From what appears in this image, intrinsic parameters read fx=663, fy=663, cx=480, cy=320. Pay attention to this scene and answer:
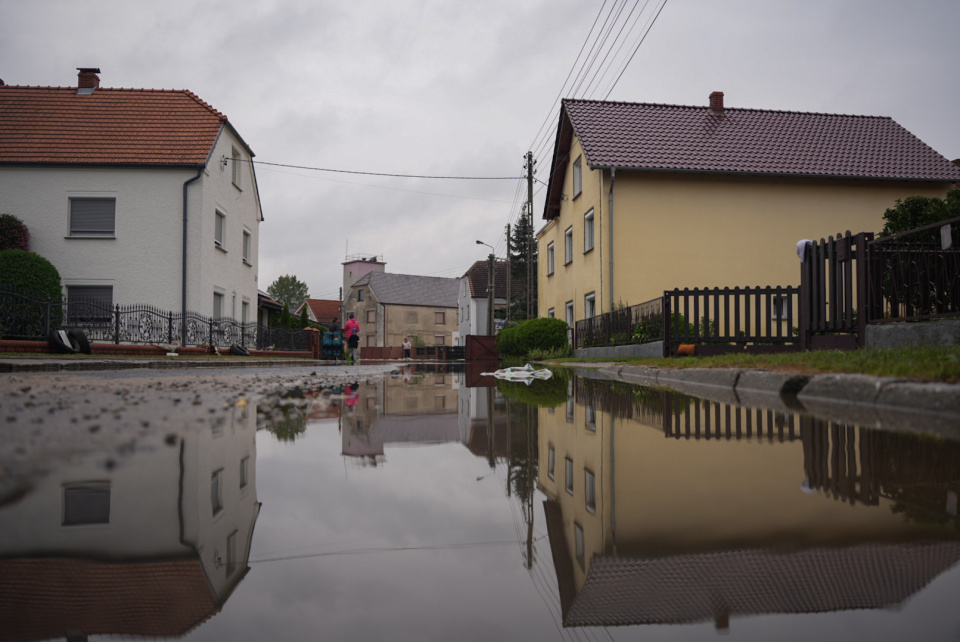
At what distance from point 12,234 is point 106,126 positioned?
16.4 ft

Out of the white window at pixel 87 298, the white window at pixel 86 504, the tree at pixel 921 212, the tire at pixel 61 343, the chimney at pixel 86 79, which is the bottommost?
the white window at pixel 86 504

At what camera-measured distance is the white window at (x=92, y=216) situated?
20.3m

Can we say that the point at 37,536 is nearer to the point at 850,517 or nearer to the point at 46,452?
the point at 46,452

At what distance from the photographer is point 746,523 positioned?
166 centimetres

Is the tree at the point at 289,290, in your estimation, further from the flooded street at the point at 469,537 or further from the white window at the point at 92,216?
the flooded street at the point at 469,537

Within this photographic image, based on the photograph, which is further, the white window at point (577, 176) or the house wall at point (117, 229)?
the white window at point (577, 176)

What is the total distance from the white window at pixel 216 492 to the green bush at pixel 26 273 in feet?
58.1

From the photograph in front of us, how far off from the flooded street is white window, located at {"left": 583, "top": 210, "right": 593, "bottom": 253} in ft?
57.9

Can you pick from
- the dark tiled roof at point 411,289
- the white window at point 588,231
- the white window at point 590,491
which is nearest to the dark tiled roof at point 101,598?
the white window at point 590,491

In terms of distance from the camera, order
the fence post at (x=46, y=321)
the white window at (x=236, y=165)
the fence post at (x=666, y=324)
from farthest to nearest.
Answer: the white window at (x=236, y=165)
the fence post at (x=46, y=321)
the fence post at (x=666, y=324)

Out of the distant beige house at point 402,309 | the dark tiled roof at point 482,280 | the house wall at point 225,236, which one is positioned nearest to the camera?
the house wall at point 225,236

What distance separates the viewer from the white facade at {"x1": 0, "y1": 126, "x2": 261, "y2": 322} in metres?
19.8

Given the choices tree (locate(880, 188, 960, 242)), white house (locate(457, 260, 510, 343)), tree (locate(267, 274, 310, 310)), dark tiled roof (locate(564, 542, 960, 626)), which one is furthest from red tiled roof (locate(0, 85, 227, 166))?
tree (locate(267, 274, 310, 310))

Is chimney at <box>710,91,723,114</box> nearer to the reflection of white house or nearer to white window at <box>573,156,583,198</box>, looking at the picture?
white window at <box>573,156,583,198</box>
